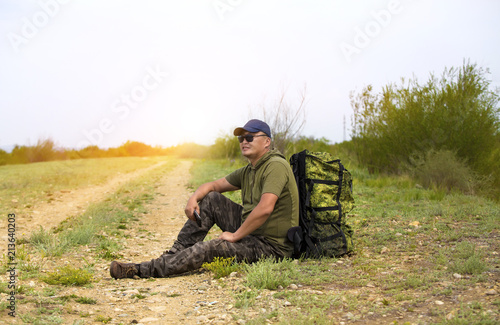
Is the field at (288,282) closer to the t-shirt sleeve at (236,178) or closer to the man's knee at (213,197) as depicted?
the man's knee at (213,197)

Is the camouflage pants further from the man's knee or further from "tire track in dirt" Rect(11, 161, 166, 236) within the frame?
"tire track in dirt" Rect(11, 161, 166, 236)

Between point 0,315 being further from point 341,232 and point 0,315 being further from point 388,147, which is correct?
point 388,147

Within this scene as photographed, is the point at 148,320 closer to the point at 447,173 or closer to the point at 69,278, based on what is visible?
the point at 69,278

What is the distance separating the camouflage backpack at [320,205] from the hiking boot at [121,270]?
1830 millimetres

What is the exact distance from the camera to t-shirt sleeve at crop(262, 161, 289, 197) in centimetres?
431

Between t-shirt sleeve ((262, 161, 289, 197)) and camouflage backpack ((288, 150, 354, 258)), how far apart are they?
54cm

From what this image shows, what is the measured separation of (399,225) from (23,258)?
5.55 meters

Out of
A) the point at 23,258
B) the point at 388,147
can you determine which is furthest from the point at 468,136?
the point at 23,258

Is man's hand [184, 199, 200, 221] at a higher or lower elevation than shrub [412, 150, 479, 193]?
lower

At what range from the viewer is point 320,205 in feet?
15.9

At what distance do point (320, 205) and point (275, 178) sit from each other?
81 centimetres

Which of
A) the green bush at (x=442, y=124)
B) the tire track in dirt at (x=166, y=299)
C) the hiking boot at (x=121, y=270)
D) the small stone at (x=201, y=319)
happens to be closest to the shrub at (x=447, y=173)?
the green bush at (x=442, y=124)

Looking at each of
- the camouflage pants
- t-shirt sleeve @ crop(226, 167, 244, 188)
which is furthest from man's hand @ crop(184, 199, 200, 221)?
t-shirt sleeve @ crop(226, 167, 244, 188)

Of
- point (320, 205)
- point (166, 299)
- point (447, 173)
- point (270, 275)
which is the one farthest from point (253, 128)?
point (447, 173)
